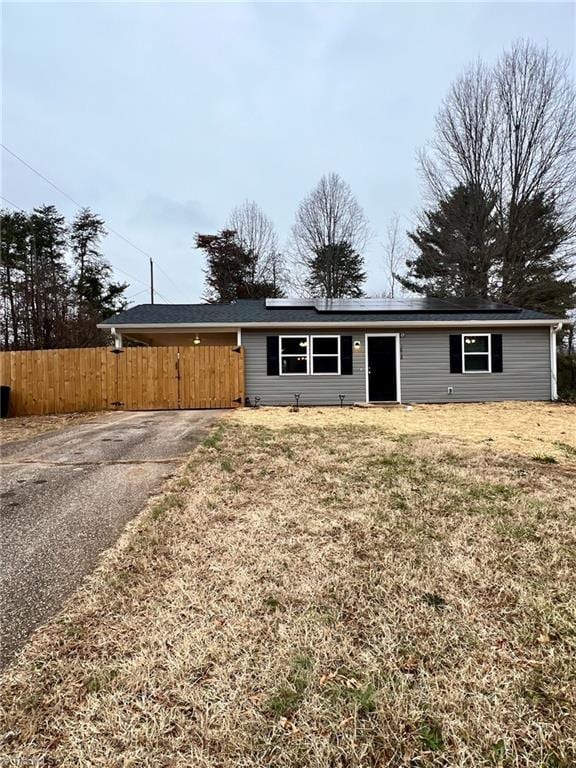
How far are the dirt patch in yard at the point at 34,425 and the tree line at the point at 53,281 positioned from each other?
23.2 ft

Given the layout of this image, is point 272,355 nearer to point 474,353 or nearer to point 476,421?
point 476,421

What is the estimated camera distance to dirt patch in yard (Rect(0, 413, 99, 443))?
6.52 metres

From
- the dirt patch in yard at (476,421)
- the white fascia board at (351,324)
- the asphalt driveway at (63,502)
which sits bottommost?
the asphalt driveway at (63,502)

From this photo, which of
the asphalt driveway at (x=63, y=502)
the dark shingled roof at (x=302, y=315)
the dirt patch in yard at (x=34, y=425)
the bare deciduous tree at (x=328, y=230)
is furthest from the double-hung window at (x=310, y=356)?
the bare deciduous tree at (x=328, y=230)

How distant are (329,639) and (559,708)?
75 cm

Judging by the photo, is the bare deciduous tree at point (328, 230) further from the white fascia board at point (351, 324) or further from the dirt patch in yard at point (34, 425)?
the dirt patch in yard at point (34, 425)

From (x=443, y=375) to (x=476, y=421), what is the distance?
348 cm

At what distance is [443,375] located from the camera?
10.8 m

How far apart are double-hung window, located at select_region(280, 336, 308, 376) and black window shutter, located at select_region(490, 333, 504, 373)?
17.5 feet

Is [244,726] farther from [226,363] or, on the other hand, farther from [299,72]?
[299,72]

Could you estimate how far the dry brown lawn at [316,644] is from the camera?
1.09m

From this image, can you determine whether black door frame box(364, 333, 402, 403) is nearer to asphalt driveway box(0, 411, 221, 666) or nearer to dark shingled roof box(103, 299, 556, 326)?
dark shingled roof box(103, 299, 556, 326)

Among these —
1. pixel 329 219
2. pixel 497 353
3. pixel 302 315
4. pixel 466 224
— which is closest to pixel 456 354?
pixel 497 353

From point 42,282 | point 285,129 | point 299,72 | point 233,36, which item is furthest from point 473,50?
point 42,282
